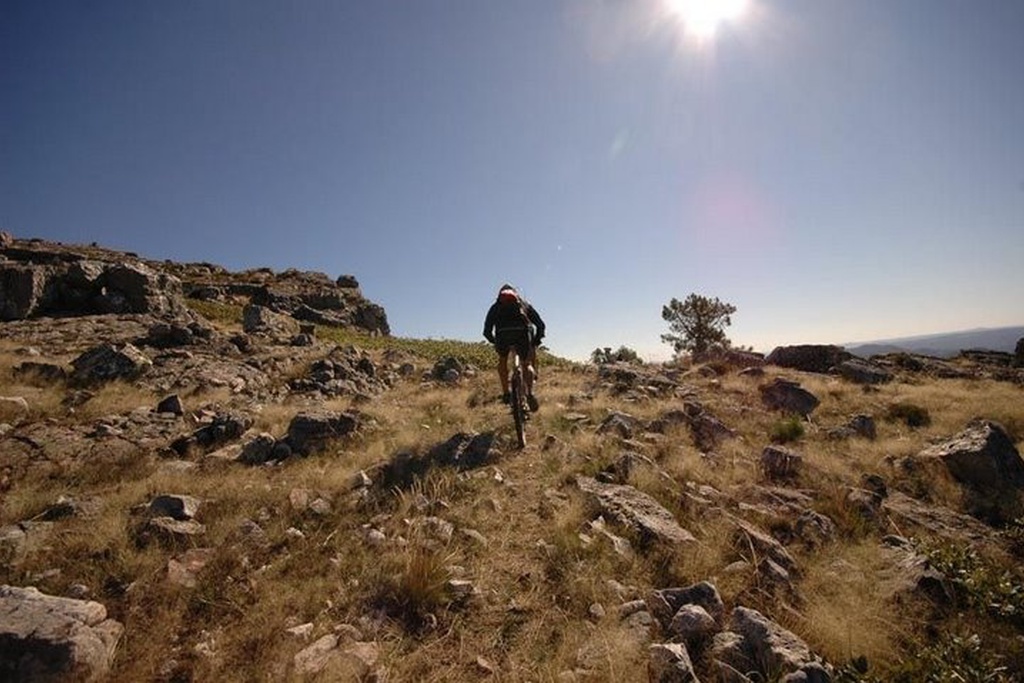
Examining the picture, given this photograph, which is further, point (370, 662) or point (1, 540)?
point (1, 540)

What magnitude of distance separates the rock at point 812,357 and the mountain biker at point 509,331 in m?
17.2

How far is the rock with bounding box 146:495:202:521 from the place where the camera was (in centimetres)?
580

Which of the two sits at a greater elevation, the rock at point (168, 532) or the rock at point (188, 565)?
the rock at point (168, 532)

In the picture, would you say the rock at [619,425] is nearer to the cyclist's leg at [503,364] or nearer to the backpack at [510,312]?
the cyclist's leg at [503,364]

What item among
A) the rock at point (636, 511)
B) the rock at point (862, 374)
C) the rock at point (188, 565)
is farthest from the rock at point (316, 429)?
the rock at point (862, 374)

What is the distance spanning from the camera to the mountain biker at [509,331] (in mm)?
10039

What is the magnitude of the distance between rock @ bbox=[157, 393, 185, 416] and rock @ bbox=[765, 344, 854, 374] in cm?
2305

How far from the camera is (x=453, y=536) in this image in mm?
5746

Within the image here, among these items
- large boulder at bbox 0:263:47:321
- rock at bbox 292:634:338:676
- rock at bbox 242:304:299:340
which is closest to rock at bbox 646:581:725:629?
rock at bbox 292:634:338:676

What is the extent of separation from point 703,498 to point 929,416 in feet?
34.5

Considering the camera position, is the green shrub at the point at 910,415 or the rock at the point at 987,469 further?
the green shrub at the point at 910,415

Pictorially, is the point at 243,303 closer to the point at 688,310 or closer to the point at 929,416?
the point at 688,310

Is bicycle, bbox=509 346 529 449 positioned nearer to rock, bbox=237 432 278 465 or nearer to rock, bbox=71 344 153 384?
rock, bbox=237 432 278 465

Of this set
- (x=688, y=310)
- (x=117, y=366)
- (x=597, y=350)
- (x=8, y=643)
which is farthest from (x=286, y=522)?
(x=688, y=310)
